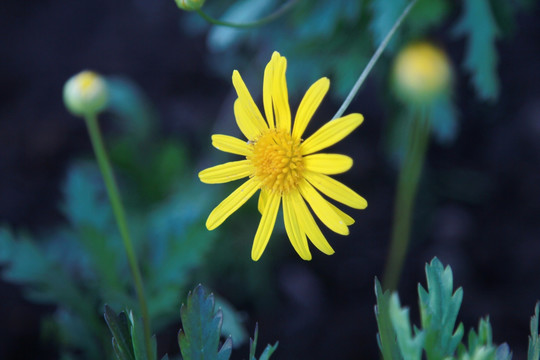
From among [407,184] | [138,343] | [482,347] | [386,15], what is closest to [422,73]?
[386,15]

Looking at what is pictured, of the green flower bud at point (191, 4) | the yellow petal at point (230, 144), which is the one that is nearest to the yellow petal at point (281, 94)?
the yellow petal at point (230, 144)

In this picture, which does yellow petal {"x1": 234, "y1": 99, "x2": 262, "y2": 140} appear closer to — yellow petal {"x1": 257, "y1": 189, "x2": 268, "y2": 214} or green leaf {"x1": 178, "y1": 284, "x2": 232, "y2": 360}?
yellow petal {"x1": 257, "y1": 189, "x2": 268, "y2": 214}

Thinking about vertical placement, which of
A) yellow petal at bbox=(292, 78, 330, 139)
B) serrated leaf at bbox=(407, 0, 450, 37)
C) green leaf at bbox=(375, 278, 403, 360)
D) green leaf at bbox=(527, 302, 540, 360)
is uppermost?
serrated leaf at bbox=(407, 0, 450, 37)

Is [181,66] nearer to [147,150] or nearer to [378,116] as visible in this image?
→ [147,150]

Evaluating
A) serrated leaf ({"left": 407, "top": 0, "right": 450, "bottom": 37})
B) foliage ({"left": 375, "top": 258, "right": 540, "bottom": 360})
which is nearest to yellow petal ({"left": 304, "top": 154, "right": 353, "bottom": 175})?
foliage ({"left": 375, "top": 258, "right": 540, "bottom": 360})

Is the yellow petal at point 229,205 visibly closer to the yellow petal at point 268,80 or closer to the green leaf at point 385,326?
the yellow petal at point 268,80

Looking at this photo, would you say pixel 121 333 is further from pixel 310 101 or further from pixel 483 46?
pixel 483 46
